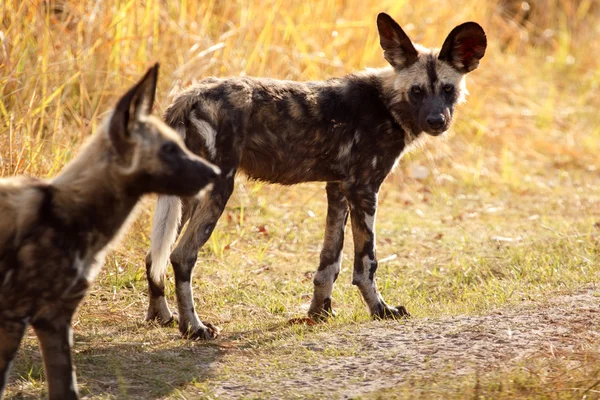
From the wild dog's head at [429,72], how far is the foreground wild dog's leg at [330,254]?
55 cm

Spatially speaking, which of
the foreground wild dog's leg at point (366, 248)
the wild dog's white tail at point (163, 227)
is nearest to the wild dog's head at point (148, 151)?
the wild dog's white tail at point (163, 227)

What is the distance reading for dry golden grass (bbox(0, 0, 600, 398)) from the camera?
497 cm

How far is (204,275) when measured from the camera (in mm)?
5906

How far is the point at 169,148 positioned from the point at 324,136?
5.66 ft

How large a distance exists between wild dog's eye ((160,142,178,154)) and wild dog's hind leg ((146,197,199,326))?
136cm

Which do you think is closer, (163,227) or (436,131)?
(163,227)

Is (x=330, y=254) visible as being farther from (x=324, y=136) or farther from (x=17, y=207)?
(x=17, y=207)

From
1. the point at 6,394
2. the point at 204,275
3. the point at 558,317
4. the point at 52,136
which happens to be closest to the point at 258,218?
the point at 204,275

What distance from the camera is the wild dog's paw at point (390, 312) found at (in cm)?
502

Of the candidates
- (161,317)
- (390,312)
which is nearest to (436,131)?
(390,312)

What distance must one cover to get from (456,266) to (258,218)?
160 centimetres

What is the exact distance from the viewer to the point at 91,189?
3.43 m

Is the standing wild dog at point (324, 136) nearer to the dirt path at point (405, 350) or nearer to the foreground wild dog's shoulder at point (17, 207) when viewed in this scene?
the dirt path at point (405, 350)

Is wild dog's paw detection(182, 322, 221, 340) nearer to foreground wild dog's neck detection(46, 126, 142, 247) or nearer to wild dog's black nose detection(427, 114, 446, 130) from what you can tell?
foreground wild dog's neck detection(46, 126, 142, 247)
